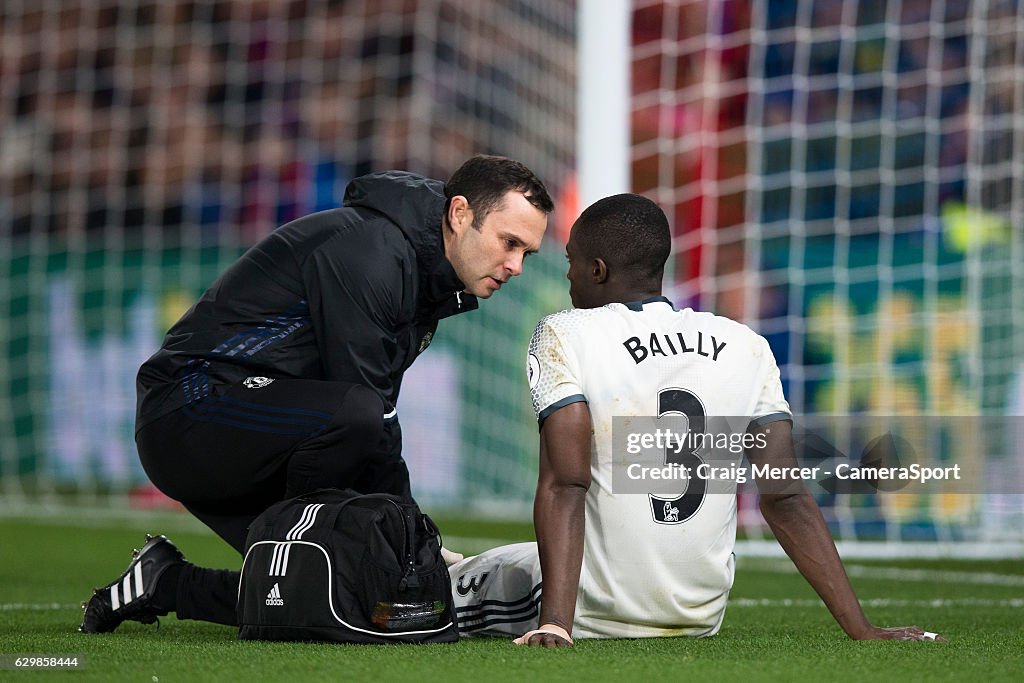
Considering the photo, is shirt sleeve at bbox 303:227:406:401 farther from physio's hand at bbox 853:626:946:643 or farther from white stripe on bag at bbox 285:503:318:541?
physio's hand at bbox 853:626:946:643

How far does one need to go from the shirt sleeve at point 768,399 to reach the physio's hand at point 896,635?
17.1 inches

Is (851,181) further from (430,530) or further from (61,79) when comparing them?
(61,79)

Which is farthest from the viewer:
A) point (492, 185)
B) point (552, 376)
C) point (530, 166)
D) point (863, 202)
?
point (530, 166)

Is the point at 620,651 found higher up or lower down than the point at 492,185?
lower down

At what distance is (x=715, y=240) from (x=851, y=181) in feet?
3.32

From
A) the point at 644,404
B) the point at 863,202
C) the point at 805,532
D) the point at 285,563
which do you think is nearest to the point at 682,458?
the point at 644,404

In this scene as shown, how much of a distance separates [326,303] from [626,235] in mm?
631

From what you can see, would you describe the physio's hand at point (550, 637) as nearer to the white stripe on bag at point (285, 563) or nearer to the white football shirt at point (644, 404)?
the white football shirt at point (644, 404)

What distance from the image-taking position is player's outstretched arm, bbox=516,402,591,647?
2.48 meters

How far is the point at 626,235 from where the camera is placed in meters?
2.67

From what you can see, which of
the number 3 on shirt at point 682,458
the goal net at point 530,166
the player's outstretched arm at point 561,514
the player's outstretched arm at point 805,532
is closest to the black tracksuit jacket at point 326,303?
the player's outstretched arm at point 561,514

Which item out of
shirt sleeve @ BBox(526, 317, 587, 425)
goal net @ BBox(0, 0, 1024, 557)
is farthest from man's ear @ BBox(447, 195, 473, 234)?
goal net @ BBox(0, 0, 1024, 557)

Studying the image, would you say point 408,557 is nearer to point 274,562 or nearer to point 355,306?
point 274,562

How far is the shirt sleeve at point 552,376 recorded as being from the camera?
101 inches
